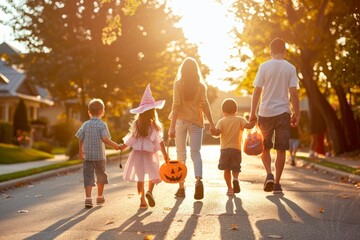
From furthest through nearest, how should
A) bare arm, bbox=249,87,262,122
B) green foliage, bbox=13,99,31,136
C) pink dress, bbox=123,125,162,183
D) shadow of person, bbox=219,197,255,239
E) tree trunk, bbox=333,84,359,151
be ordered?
green foliage, bbox=13,99,31,136
tree trunk, bbox=333,84,359,151
bare arm, bbox=249,87,262,122
pink dress, bbox=123,125,162,183
shadow of person, bbox=219,197,255,239

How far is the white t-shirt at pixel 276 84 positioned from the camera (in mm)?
10039

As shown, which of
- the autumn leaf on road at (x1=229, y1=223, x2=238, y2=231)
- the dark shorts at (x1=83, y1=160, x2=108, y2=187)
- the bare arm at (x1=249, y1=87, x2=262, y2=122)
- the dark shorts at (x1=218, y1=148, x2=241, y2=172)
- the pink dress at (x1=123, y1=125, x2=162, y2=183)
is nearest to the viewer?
the autumn leaf on road at (x1=229, y1=223, x2=238, y2=231)

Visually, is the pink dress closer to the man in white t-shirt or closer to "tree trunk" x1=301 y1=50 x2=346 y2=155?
the man in white t-shirt

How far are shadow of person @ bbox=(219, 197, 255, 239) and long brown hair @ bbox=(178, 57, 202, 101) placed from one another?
5.78 feet

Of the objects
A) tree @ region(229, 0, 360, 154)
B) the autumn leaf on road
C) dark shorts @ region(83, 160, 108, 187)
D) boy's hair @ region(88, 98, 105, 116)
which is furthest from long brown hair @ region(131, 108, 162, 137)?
tree @ region(229, 0, 360, 154)

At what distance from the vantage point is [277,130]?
1005 cm

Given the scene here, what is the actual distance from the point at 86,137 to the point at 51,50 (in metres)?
22.1

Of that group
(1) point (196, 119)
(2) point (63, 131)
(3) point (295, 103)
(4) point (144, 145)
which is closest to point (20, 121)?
(2) point (63, 131)

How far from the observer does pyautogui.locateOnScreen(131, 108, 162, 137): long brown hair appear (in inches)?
375

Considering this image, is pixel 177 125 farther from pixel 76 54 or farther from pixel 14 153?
pixel 76 54

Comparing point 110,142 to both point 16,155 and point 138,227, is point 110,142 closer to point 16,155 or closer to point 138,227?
point 138,227

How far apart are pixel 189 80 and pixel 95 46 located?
2201 cm

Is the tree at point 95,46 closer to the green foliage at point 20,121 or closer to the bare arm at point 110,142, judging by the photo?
the green foliage at point 20,121

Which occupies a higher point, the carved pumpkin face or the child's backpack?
the child's backpack
